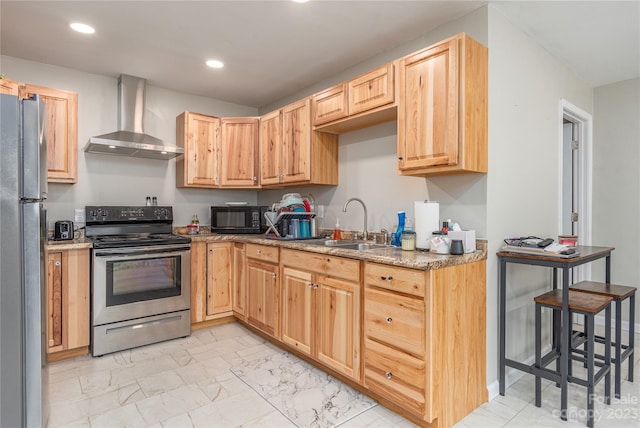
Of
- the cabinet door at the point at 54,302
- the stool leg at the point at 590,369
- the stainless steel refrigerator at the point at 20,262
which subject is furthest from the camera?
the cabinet door at the point at 54,302

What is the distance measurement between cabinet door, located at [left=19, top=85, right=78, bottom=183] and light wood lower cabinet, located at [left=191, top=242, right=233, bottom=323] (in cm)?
127

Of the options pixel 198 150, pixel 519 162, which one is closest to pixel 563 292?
pixel 519 162

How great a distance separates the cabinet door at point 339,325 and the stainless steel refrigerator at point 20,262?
1573 mm

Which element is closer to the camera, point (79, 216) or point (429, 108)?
point (429, 108)

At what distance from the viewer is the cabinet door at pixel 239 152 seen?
13.0 ft

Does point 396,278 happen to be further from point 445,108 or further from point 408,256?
point 445,108

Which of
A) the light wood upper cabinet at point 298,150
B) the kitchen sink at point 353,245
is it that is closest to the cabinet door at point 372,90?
the light wood upper cabinet at point 298,150

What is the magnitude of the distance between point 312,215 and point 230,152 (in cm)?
135

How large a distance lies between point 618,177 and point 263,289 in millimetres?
3716

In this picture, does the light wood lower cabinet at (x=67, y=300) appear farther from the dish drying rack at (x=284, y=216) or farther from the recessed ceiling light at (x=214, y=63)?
the recessed ceiling light at (x=214, y=63)

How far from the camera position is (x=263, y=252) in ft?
10.3

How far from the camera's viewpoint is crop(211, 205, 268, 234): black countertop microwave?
3.88 metres

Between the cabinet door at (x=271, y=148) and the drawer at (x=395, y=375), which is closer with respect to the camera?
the drawer at (x=395, y=375)

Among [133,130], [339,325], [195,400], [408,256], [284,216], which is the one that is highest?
[133,130]
